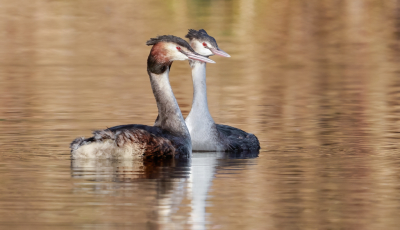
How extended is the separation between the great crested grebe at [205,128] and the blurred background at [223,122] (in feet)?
1.34

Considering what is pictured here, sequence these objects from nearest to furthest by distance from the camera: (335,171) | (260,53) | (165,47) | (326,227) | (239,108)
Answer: (326,227) → (335,171) → (165,47) → (239,108) → (260,53)

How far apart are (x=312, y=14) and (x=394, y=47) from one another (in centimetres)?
1455

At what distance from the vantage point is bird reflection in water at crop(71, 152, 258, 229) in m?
8.89

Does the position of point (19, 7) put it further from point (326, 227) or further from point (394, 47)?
point (326, 227)

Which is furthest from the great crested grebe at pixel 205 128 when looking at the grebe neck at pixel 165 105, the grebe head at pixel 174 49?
the grebe head at pixel 174 49

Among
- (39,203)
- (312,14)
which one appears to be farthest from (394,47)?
(39,203)

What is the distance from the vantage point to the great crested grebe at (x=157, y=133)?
38.3ft

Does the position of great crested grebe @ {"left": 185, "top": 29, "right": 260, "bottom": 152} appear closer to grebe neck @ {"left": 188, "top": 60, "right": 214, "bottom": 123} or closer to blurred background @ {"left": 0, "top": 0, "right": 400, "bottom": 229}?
grebe neck @ {"left": 188, "top": 60, "right": 214, "bottom": 123}

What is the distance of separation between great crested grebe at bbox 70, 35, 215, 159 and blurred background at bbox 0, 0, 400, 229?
24 centimetres

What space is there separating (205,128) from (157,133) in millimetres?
1496

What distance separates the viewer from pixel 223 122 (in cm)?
1602

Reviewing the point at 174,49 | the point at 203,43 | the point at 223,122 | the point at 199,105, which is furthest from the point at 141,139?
the point at 223,122

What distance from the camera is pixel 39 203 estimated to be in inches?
370

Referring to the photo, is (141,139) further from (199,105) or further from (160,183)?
(199,105)
